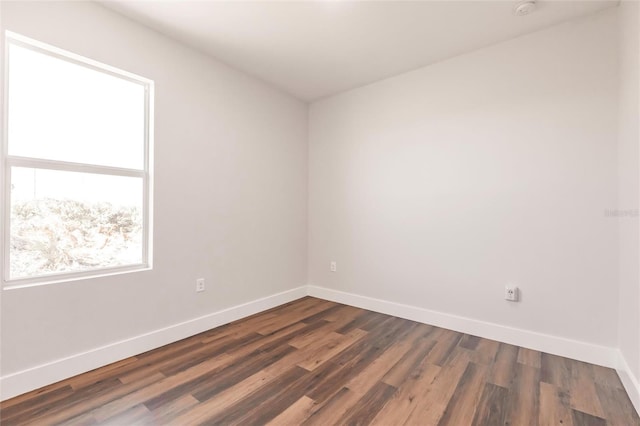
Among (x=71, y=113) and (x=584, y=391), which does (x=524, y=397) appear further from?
(x=71, y=113)

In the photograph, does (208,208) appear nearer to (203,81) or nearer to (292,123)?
(203,81)

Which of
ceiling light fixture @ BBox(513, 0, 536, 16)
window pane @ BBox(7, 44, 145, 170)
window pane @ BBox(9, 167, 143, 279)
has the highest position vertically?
ceiling light fixture @ BBox(513, 0, 536, 16)

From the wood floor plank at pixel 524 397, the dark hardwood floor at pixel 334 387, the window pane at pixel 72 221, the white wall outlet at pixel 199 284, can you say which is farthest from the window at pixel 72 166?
the wood floor plank at pixel 524 397

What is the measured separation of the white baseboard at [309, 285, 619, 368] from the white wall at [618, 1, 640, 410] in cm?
19

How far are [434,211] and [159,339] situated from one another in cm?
278

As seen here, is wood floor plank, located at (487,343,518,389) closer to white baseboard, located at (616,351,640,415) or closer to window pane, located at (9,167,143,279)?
white baseboard, located at (616,351,640,415)

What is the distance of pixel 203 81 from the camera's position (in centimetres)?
278

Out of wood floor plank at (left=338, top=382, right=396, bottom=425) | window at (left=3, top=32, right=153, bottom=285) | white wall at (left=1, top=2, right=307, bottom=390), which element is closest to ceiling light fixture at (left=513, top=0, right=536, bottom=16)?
white wall at (left=1, top=2, right=307, bottom=390)

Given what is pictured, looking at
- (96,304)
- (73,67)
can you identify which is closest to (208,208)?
(96,304)

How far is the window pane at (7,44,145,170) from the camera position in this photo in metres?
1.88

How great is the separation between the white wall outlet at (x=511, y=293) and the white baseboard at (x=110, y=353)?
97.2 inches

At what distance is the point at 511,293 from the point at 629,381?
842mm

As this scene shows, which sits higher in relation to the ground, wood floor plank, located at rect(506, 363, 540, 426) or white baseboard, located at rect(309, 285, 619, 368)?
white baseboard, located at rect(309, 285, 619, 368)

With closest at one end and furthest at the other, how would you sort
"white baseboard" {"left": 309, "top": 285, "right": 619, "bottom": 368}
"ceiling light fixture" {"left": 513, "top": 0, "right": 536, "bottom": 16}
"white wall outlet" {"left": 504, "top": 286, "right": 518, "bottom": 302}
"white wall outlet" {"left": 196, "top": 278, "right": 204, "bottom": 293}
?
"ceiling light fixture" {"left": 513, "top": 0, "right": 536, "bottom": 16} < "white baseboard" {"left": 309, "top": 285, "right": 619, "bottom": 368} < "white wall outlet" {"left": 504, "top": 286, "right": 518, "bottom": 302} < "white wall outlet" {"left": 196, "top": 278, "right": 204, "bottom": 293}
